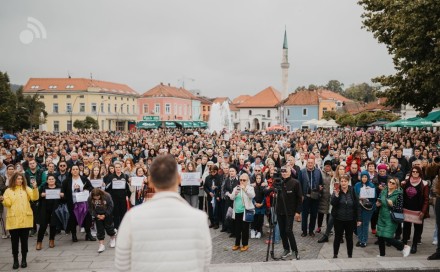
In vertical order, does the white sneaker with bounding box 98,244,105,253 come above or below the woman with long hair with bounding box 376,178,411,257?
below

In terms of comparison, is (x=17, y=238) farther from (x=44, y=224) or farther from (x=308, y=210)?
(x=308, y=210)

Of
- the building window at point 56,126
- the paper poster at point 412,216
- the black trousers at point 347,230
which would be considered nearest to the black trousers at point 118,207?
the black trousers at point 347,230

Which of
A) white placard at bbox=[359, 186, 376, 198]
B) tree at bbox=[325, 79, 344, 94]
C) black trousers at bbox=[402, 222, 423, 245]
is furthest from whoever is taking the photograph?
tree at bbox=[325, 79, 344, 94]

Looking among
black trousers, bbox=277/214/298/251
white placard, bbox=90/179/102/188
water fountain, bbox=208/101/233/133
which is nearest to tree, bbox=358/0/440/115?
black trousers, bbox=277/214/298/251

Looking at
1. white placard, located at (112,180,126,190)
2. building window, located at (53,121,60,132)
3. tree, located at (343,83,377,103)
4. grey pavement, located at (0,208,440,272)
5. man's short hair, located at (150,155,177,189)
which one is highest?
tree, located at (343,83,377,103)

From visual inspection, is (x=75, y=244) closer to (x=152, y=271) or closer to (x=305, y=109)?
(x=152, y=271)

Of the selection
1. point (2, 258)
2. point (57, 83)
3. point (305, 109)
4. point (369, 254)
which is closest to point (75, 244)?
point (2, 258)

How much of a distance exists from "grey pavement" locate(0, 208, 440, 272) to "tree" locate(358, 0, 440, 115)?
901cm

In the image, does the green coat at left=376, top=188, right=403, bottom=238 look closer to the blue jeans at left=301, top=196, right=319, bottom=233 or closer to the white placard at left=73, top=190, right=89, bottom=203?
the blue jeans at left=301, top=196, right=319, bottom=233

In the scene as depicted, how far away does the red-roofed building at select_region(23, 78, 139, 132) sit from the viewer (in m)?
75.8

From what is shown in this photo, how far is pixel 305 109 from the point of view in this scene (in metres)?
74.6

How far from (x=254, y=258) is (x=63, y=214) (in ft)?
14.9

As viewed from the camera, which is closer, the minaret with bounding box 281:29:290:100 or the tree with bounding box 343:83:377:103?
the minaret with bounding box 281:29:290:100

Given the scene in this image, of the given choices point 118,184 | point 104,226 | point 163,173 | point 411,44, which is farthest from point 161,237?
point 411,44
